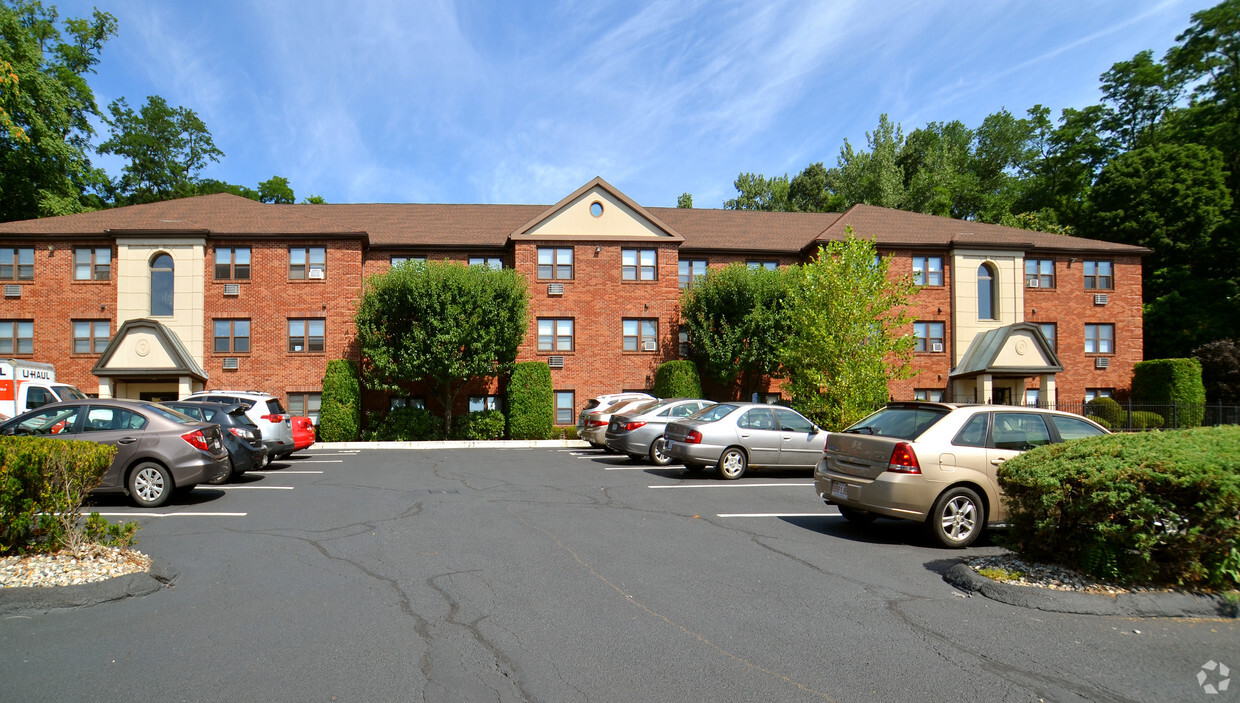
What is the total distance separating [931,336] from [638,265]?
13957 millimetres

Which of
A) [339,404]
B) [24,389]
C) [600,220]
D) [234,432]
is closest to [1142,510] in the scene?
[234,432]

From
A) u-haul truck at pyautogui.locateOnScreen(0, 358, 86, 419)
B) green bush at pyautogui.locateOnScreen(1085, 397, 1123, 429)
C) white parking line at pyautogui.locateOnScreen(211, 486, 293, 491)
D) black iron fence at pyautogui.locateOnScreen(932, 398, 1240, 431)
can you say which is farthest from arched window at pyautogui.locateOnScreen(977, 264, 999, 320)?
u-haul truck at pyautogui.locateOnScreen(0, 358, 86, 419)

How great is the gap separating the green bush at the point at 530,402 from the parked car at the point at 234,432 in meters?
13.6

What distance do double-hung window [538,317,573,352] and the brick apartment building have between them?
61mm

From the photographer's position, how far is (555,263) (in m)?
31.4

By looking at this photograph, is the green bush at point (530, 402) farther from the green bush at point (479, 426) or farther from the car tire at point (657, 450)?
the car tire at point (657, 450)

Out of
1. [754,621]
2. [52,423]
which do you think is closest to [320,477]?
[52,423]

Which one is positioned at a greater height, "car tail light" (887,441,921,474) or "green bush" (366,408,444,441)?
"car tail light" (887,441,921,474)

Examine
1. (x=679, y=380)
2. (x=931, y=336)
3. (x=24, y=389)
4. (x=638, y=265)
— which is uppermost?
(x=638, y=265)

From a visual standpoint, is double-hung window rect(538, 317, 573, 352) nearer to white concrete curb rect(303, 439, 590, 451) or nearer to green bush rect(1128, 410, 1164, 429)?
white concrete curb rect(303, 439, 590, 451)

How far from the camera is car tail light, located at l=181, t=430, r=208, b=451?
36.6 ft

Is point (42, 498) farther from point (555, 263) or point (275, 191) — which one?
point (275, 191)

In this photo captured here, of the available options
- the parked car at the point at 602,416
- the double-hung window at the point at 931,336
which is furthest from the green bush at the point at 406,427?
the double-hung window at the point at 931,336

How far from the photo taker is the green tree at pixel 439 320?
86.5 feet
